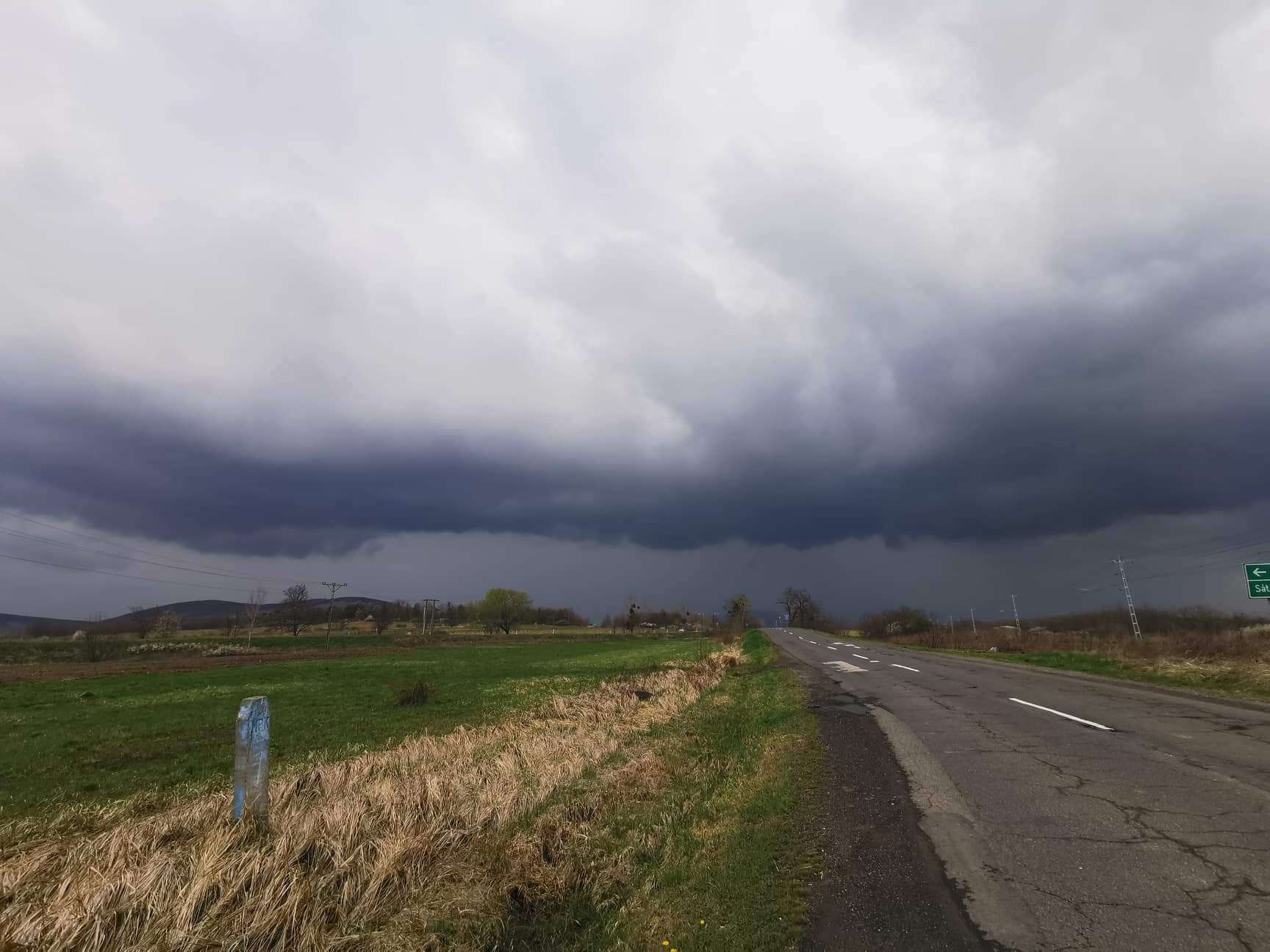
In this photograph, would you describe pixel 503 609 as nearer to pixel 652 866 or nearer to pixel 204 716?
pixel 204 716

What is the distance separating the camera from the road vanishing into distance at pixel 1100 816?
4.73 m

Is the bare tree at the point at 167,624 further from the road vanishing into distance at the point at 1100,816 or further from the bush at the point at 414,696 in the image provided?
the road vanishing into distance at the point at 1100,816

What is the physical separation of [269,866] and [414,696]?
75.3 ft

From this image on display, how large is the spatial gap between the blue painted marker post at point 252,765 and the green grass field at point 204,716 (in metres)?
8.81

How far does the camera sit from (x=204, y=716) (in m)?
23.7

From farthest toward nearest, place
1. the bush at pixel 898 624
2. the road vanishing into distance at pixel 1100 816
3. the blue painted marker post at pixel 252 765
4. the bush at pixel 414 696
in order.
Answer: the bush at pixel 898 624, the bush at pixel 414 696, the blue painted marker post at pixel 252 765, the road vanishing into distance at pixel 1100 816

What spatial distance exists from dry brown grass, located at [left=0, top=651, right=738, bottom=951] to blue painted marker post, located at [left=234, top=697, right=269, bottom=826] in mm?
197

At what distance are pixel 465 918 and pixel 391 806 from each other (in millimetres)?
2706

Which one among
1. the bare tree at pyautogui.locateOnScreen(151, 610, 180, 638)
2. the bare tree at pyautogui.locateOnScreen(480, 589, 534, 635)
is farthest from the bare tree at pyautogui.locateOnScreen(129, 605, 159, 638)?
the bare tree at pyautogui.locateOnScreen(480, 589, 534, 635)

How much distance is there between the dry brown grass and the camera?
4789 millimetres

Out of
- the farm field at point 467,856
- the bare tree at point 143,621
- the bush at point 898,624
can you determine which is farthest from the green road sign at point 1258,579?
the bare tree at point 143,621

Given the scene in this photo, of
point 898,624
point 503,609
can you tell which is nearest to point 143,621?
point 503,609

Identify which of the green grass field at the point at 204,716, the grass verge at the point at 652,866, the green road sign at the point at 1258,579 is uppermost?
the green road sign at the point at 1258,579

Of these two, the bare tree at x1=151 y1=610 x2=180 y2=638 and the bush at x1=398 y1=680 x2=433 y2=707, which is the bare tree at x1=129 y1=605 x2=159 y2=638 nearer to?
the bare tree at x1=151 y1=610 x2=180 y2=638
